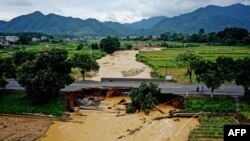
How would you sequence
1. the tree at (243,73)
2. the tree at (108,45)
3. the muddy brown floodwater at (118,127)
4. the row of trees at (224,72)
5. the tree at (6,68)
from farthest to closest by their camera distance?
the tree at (108,45) → the tree at (6,68) → the row of trees at (224,72) → the tree at (243,73) → the muddy brown floodwater at (118,127)

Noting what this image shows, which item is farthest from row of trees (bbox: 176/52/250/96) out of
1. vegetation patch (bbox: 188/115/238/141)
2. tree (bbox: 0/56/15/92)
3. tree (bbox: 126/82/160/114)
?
tree (bbox: 0/56/15/92)

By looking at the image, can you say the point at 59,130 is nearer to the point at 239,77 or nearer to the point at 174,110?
the point at 174,110

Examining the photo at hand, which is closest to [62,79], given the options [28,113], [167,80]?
[28,113]

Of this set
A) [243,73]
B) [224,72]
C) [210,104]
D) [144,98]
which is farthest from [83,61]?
[243,73]

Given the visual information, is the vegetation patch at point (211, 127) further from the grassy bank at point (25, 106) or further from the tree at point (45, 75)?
the tree at point (45, 75)

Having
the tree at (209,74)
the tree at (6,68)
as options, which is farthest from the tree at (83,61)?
the tree at (209,74)
